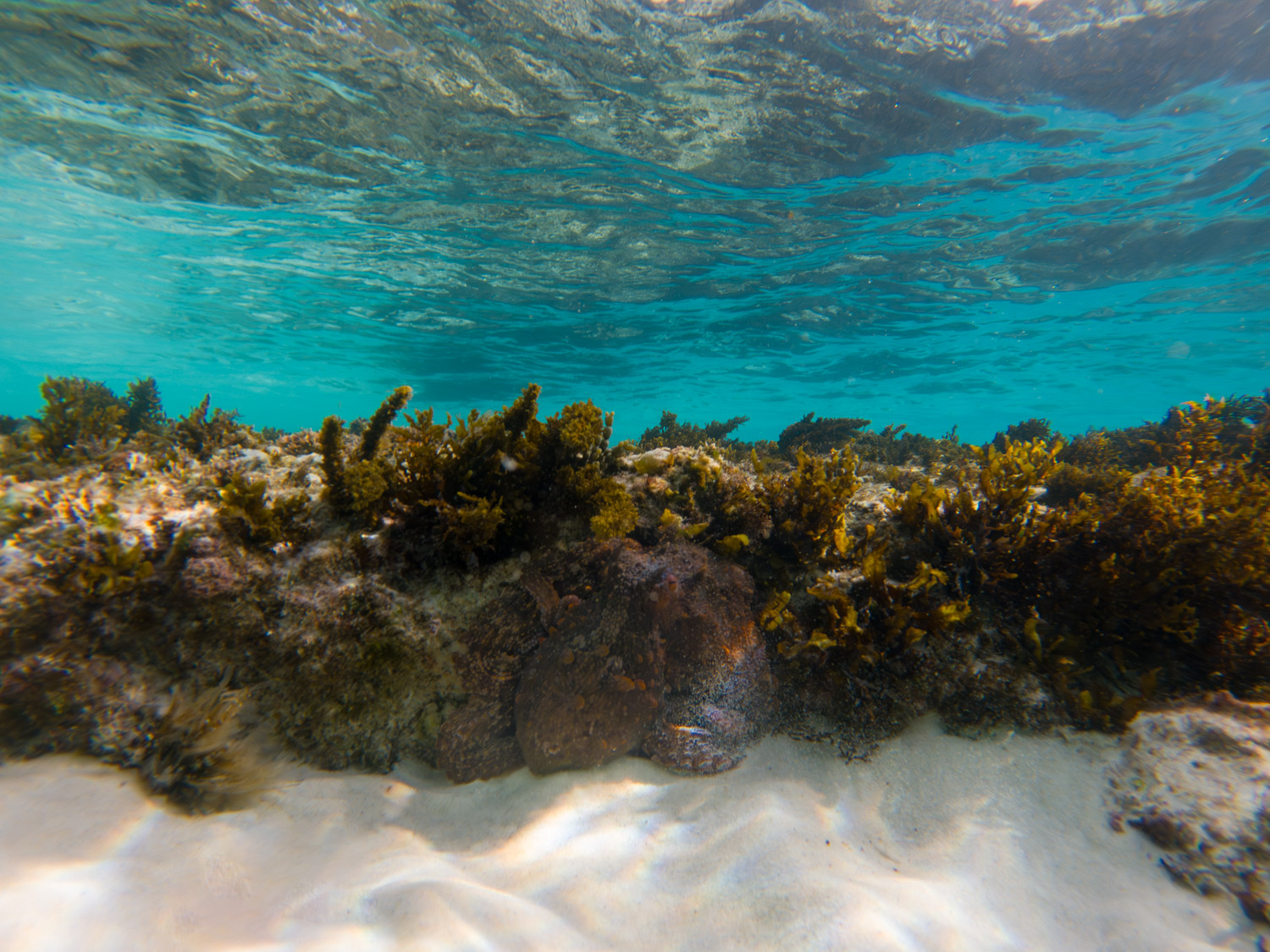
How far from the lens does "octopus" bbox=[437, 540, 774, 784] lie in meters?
3.13

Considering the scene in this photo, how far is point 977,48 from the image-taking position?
9.83 m

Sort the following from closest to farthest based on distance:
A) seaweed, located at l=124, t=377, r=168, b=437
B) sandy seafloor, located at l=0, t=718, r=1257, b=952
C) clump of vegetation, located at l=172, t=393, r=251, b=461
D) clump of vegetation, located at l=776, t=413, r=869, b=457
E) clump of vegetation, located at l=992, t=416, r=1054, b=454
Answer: sandy seafloor, located at l=0, t=718, r=1257, b=952, clump of vegetation, located at l=172, t=393, r=251, b=461, seaweed, located at l=124, t=377, r=168, b=437, clump of vegetation, located at l=992, t=416, r=1054, b=454, clump of vegetation, located at l=776, t=413, r=869, b=457

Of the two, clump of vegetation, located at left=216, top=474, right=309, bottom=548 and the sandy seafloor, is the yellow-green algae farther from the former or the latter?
the sandy seafloor

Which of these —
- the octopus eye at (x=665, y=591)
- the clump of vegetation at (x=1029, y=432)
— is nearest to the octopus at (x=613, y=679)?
the octopus eye at (x=665, y=591)

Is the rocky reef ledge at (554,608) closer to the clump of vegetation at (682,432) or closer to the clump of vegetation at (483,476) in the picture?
the clump of vegetation at (483,476)

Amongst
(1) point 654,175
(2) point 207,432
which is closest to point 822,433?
(1) point 654,175

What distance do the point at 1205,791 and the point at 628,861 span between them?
3014mm

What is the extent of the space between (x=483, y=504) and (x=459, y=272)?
18.6 m

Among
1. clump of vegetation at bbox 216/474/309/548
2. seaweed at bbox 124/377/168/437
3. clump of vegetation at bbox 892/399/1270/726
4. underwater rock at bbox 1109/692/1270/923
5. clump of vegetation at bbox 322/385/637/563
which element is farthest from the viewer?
seaweed at bbox 124/377/168/437

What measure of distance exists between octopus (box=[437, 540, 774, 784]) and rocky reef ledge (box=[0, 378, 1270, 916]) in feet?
0.06

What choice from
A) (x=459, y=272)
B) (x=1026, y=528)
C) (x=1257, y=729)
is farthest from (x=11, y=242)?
(x=1257, y=729)

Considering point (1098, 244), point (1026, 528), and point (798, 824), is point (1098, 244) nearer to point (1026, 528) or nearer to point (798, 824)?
point (1026, 528)

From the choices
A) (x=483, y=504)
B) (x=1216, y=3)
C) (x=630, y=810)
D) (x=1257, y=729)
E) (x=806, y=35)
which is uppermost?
(x=1216, y=3)

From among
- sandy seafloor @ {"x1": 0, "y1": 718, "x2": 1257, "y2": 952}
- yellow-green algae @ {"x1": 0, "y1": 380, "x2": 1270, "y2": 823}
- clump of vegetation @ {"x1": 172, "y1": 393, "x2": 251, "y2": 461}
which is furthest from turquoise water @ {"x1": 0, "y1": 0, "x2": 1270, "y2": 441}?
sandy seafloor @ {"x1": 0, "y1": 718, "x2": 1257, "y2": 952}
